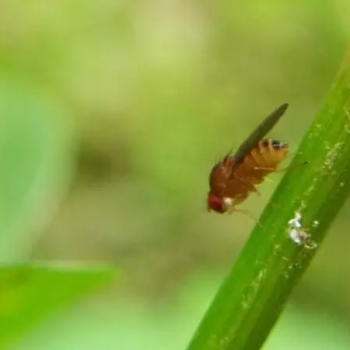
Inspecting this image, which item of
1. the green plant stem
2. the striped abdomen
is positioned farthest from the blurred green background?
the green plant stem

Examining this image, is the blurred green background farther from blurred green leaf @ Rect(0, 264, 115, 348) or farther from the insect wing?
blurred green leaf @ Rect(0, 264, 115, 348)

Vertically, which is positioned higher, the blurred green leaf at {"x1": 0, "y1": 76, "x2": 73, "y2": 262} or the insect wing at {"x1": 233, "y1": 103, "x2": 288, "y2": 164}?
the insect wing at {"x1": 233, "y1": 103, "x2": 288, "y2": 164}

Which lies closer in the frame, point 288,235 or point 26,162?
point 288,235

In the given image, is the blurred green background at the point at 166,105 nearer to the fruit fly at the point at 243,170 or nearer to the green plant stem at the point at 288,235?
the fruit fly at the point at 243,170

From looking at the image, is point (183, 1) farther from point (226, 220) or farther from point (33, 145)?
point (33, 145)

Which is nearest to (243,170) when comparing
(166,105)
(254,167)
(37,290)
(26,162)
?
(254,167)

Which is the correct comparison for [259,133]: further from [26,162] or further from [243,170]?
[26,162]

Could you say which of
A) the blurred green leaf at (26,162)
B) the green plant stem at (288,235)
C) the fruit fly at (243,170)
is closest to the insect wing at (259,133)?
the fruit fly at (243,170)
